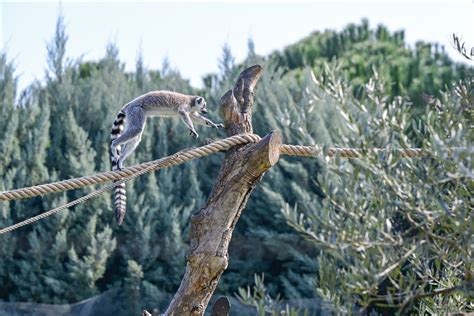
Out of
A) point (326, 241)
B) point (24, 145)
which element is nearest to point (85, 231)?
point (24, 145)

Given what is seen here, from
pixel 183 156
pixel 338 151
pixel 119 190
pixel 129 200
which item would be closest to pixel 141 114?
pixel 119 190

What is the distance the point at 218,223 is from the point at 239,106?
74cm

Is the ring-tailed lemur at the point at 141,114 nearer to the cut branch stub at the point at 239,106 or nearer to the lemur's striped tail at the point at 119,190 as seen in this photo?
the lemur's striped tail at the point at 119,190

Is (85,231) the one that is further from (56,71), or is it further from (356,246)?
(356,246)

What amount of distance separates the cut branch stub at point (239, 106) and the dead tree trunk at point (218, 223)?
0.70 ft

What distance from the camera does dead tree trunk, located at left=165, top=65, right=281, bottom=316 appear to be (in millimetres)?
4523

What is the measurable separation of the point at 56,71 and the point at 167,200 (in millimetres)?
2373

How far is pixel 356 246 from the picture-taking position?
280 cm

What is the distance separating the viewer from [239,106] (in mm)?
5016

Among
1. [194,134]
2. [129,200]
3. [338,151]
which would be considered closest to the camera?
[338,151]

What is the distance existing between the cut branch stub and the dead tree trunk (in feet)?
0.70

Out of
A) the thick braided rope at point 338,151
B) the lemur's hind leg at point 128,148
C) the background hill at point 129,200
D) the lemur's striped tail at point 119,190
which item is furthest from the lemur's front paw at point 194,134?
the background hill at point 129,200

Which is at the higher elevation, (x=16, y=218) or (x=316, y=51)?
(x=316, y=51)

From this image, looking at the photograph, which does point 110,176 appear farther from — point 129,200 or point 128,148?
point 129,200
